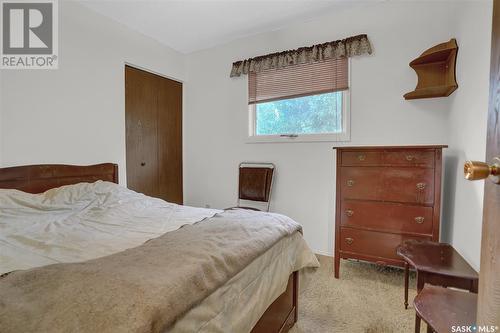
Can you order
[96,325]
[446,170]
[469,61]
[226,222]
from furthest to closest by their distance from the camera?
[446,170] < [469,61] < [226,222] < [96,325]

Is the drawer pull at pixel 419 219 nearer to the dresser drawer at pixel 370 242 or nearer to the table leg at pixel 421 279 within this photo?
the dresser drawer at pixel 370 242

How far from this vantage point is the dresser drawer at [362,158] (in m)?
2.01

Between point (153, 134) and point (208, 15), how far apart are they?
152 cm

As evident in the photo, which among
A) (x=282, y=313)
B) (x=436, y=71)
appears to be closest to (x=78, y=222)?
(x=282, y=313)

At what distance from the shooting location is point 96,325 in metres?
0.57

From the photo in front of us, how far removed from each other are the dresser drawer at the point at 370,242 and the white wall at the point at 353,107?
43 centimetres

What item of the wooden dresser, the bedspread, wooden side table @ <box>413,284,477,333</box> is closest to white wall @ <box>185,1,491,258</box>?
the wooden dresser

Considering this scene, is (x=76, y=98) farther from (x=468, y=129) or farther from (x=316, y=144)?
(x=468, y=129)

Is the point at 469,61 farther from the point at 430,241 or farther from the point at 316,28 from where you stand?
the point at 316,28

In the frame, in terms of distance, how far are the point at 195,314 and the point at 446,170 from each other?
2304 millimetres

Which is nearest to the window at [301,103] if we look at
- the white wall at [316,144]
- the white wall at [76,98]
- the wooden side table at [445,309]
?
the white wall at [316,144]

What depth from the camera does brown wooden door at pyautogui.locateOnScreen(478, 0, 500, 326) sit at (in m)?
0.50

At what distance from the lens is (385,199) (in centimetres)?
199

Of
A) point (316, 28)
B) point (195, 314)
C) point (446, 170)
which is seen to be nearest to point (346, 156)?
point (446, 170)
